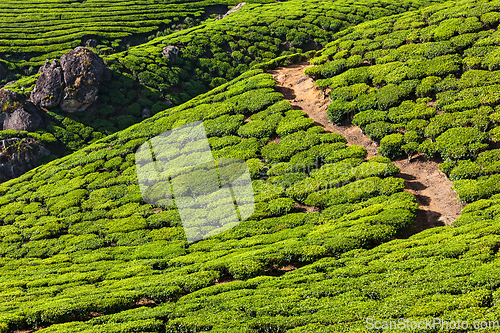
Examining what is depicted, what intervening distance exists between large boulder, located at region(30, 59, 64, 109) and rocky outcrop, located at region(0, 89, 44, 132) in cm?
220

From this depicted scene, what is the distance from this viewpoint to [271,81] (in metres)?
42.7

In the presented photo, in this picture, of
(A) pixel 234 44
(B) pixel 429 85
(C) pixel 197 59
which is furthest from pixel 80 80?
(B) pixel 429 85

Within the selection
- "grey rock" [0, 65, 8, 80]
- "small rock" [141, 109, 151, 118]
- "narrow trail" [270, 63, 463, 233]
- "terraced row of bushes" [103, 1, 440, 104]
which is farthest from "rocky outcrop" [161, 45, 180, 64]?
"grey rock" [0, 65, 8, 80]

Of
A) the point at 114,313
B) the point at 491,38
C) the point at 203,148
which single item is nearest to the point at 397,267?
the point at 114,313

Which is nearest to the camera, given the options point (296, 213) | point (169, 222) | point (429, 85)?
point (296, 213)

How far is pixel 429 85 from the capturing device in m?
31.2

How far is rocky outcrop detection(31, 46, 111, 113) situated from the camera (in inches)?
2168

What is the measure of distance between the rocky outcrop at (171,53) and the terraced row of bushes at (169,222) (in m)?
24.8

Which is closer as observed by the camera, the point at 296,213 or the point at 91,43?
the point at 296,213

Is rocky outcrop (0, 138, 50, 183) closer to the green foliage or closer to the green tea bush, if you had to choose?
the green foliage

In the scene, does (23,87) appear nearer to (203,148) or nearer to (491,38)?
(203,148)

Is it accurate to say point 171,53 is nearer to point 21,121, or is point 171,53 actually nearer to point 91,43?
point 91,43

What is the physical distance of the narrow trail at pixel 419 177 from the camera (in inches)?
889

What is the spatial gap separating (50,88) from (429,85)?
55.9 m
